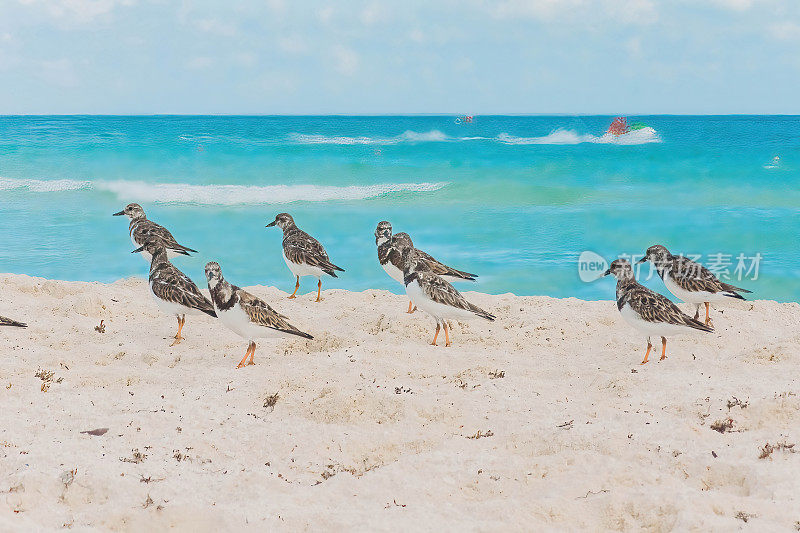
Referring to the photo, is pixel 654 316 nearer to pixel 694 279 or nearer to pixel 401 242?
pixel 694 279

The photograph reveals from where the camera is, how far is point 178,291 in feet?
32.5

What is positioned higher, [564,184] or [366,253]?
[564,184]

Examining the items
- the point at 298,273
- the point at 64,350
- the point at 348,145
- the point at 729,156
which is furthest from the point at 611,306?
the point at 348,145

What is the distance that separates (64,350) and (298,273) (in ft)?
15.7

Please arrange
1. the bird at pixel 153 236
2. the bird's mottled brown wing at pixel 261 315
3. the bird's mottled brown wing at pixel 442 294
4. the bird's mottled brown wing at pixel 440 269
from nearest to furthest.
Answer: the bird's mottled brown wing at pixel 261 315 < the bird's mottled brown wing at pixel 442 294 < the bird's mottled brown wing at pixel 440 269 < the bird at pixel 153 236

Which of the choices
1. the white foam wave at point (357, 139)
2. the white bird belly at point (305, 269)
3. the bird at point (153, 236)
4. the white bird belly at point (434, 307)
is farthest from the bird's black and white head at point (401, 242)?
the white foam wave at point (357, 139)

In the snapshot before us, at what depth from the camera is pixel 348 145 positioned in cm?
5481

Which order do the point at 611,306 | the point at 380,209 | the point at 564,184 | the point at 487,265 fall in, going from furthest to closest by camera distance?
the point at 564,184 → the point at 380,209 → the point at 487,265 → the point at 611,306

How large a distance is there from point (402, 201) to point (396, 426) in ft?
88.2

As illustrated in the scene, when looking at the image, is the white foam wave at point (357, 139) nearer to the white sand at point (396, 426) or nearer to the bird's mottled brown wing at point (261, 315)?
the white sand at point (396, 426)

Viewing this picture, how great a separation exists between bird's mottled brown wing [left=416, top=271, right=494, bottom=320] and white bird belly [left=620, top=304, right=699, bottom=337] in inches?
73.0

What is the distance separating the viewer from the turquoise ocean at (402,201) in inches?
778

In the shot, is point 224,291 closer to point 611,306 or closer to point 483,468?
point 483,468

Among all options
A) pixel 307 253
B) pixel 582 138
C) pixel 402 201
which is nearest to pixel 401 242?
pixel 307 253
